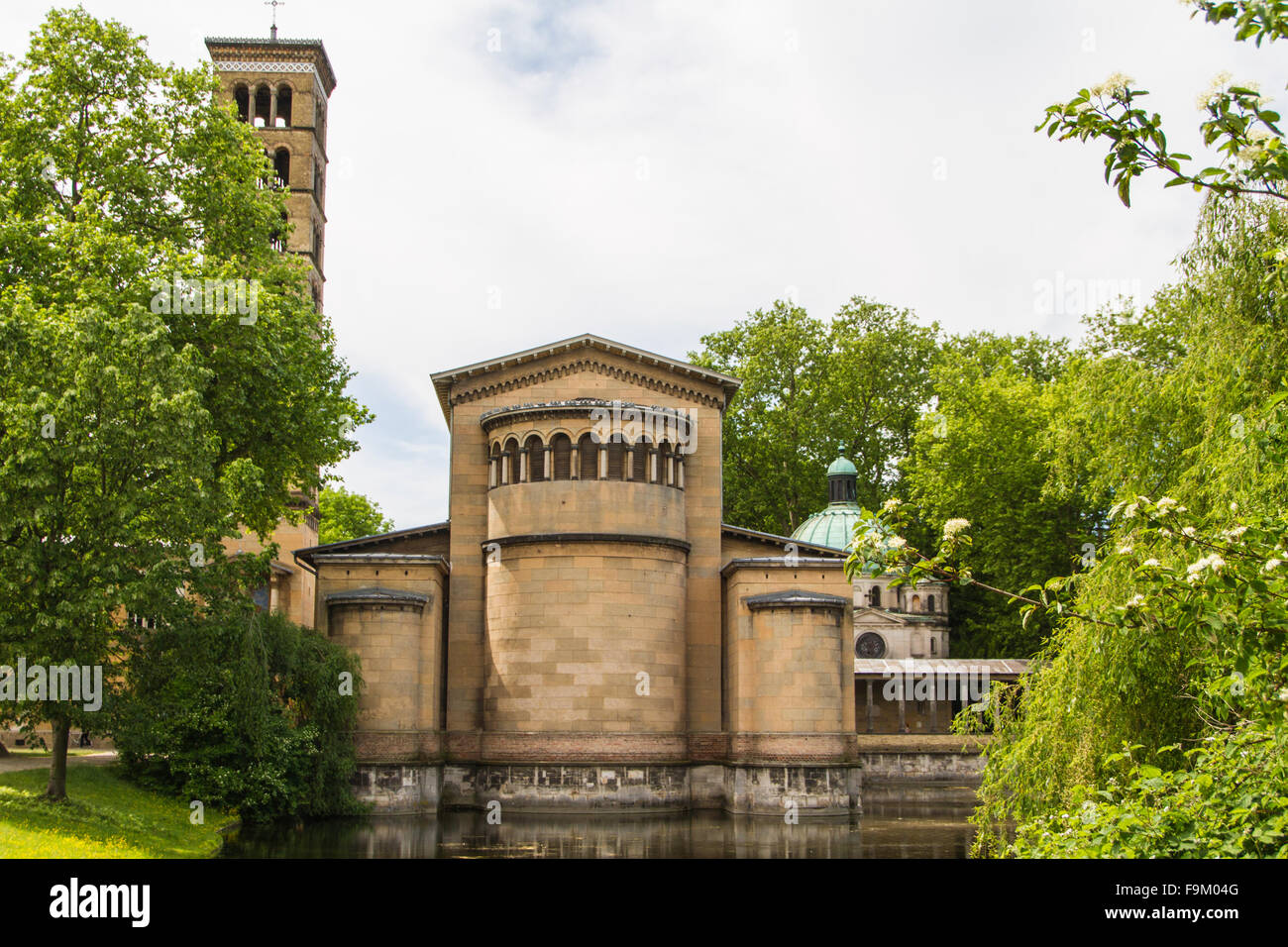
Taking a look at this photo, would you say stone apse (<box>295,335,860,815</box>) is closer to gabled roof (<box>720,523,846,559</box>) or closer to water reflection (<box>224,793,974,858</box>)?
gabled roof (<box>720,523,846,559</box>)

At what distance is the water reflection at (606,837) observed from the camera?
25.0 metres

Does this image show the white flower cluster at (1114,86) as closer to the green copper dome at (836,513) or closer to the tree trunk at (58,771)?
the tree trunk at (58,771)

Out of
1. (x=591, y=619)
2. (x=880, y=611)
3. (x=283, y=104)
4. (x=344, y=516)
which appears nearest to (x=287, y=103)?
(x=283, y=104)

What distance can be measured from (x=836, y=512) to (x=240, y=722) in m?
45.8

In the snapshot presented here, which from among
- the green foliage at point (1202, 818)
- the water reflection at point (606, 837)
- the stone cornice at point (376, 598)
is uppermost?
the stone cornice at point (376, 598)

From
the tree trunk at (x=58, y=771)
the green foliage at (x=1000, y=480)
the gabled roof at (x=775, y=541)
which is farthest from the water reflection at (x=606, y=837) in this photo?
the green foliage at (x=1000, y=480)

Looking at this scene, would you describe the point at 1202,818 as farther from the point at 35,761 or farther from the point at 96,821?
the point at 35,761

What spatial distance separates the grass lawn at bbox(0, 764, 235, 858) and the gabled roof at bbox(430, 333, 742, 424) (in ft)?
50.8

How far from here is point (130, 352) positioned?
23.1 metres

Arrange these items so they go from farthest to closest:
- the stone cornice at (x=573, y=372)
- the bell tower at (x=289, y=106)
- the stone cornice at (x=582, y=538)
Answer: the bell tower at (x=289, y=106) < the stone cornice at (x=573, y=372) < the stone cornice at (x=582, y=538)

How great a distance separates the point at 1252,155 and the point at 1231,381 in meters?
9.34

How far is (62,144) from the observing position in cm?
3019

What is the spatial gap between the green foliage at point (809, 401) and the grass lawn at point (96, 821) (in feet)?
138
